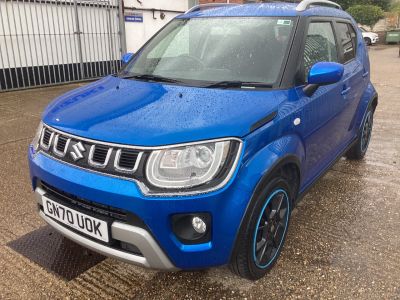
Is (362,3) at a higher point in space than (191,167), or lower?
lower

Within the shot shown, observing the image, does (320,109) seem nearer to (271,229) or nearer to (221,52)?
(221,52)

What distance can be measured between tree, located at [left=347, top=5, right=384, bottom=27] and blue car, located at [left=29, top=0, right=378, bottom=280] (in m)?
31.5

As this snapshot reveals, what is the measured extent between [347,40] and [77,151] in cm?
294

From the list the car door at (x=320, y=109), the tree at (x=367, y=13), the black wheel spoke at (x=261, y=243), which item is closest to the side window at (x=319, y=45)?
the car door at (x=320, y=109)

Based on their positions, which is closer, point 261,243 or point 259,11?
point 261,243

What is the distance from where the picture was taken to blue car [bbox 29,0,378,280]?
6.64ft

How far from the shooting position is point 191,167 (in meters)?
2.04

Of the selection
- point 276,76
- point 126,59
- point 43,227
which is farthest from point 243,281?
point 126,59

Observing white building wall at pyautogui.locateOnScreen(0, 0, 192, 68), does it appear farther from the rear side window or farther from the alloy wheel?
the alloy wheel

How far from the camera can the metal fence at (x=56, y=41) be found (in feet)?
28.0

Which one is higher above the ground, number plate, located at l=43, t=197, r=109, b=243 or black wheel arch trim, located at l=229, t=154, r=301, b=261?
black wheel arch trim, located at l=229, t=154, r=301, b=261

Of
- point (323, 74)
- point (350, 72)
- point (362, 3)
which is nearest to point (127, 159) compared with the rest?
point (323, 74)

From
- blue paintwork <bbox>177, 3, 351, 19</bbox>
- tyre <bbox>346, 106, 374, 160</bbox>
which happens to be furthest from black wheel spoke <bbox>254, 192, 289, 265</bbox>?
tyre <bbox>346, 106, 374, 160</bbox>

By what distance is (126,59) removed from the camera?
3.75 meters
